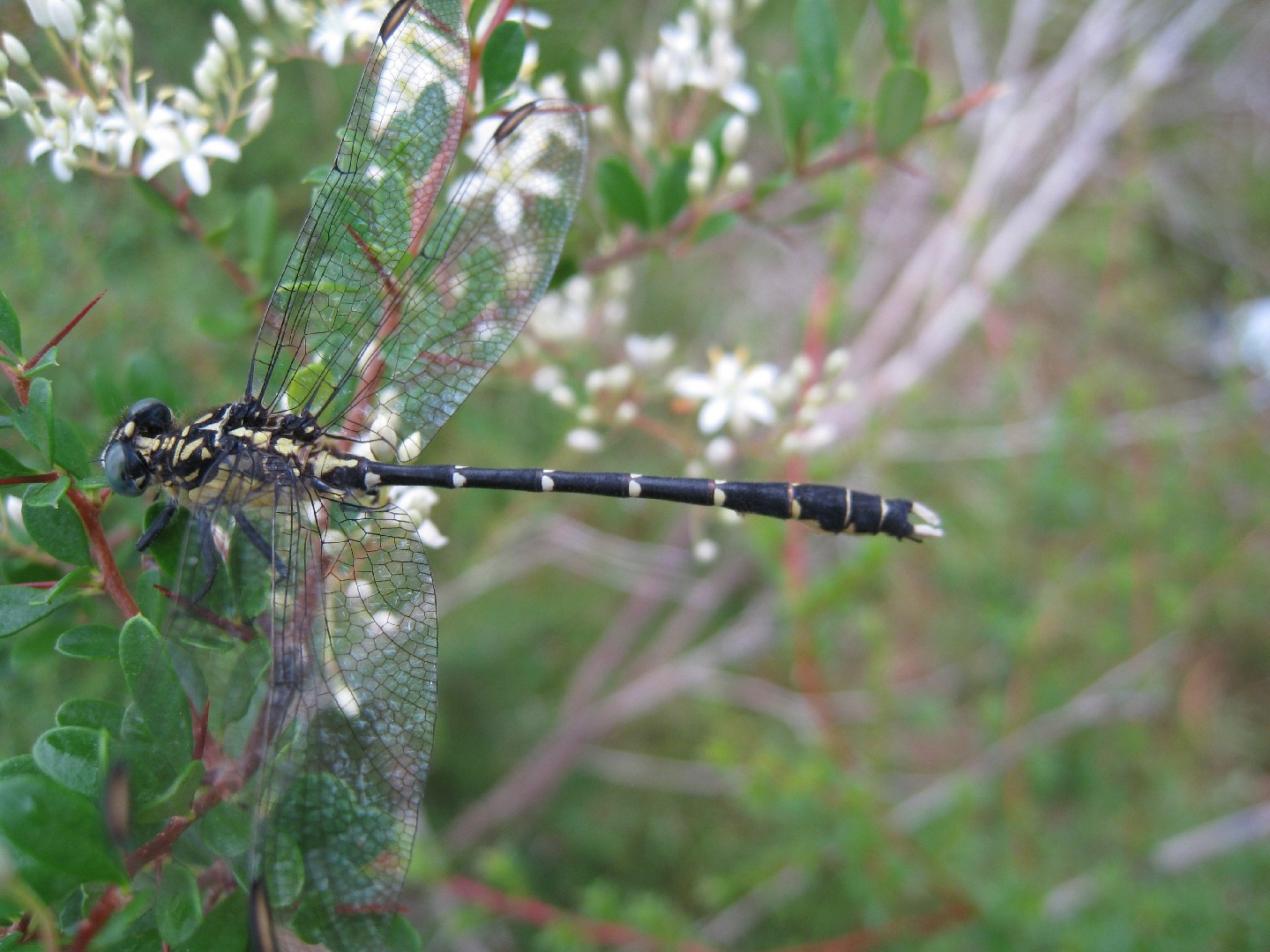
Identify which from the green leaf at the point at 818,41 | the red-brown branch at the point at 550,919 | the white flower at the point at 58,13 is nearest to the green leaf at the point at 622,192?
the green leaf at the point at 818,41

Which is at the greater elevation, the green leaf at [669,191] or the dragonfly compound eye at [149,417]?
the green leaf at [669,191]

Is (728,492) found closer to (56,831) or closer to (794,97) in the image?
(794,97)

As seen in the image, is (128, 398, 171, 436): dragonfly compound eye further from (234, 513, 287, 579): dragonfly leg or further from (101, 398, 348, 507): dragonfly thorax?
(234, 513, 287, 579): dragonfly leg

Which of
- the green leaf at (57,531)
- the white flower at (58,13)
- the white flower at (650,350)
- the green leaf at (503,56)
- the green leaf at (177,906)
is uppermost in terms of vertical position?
the white flower at (650,350)

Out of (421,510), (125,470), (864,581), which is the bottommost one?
(125,470)

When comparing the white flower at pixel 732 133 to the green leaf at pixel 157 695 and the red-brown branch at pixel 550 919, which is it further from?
the red-brown branch at pixel 550 919

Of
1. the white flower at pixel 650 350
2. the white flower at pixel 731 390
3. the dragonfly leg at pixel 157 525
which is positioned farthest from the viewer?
the white flower at pixel 650 350

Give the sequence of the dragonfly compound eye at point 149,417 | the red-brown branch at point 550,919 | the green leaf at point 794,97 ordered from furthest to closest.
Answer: the red-brown branch at point 550,919 → the green leaf at point 794,97 → the dragonfly compound eye at point 149,417

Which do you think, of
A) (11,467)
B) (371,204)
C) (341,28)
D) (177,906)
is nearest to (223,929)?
(177,906)
